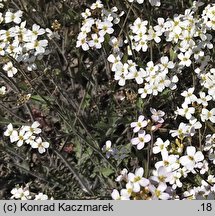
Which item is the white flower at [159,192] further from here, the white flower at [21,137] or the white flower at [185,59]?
the white flower at [185,59]

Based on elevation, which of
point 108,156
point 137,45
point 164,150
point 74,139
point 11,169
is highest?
point 137,45

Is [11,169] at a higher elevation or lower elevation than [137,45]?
lower

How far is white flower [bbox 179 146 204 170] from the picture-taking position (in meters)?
2.52

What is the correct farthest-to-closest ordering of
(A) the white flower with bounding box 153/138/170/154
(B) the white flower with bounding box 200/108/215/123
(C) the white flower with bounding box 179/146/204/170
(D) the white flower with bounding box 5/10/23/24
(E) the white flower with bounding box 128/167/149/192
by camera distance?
(D) the white flower with bounding box 5/10/23/24, (B) the white flower with bounding box 200/108/215/123, (A) the white flower with bounding box 153/138/170/154, (C) the white flower with bounding box 179/146/204/170, (E) the white flower with bounding box 128/167/149/192

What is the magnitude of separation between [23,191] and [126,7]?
5.81 ft

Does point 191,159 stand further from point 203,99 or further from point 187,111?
point 203,99

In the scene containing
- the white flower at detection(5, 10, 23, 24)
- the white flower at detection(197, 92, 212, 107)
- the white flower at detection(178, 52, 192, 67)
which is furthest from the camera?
the white flower at detection(5, 10, 23, 24)

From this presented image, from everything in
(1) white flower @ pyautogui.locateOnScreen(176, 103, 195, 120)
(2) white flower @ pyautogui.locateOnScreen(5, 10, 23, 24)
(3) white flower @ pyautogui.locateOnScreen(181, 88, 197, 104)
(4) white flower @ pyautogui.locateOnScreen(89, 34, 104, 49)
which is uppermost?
(2) white flower @ pyautogui.locateOnScreen(5, 10, 23, 24)

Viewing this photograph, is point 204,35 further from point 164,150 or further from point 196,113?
point 164,150

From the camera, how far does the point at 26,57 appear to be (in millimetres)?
3193

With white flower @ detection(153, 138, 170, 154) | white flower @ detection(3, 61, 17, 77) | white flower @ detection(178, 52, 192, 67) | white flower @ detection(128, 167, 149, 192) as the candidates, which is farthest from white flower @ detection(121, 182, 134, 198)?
white flower @ detection(3, 61, 17, 77)

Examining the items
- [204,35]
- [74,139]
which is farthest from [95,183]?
[204,35]

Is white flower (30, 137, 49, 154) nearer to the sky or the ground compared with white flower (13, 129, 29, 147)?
nearer to the ground

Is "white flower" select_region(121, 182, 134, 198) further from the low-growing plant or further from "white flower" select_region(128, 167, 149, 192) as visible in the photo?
the low-growing plant
